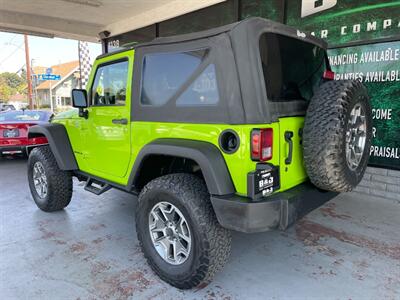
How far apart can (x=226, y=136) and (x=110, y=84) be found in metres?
1.62

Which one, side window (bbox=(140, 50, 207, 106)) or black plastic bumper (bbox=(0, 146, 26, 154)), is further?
black plastic bumper (bbox=(0, 146, 26, 154))

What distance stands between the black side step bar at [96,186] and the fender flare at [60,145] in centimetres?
29

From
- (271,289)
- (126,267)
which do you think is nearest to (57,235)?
(126,267)

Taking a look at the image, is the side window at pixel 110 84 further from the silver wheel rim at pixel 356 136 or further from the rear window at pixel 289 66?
the silver wheel rim at pixel 356 136

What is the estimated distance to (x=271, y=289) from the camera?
7.88 feet

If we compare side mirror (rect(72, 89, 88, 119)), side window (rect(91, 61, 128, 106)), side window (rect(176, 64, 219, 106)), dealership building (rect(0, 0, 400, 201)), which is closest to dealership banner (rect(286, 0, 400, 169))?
dealership building (rect(0, 0, 400, 201))

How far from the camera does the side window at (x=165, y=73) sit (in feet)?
7.88

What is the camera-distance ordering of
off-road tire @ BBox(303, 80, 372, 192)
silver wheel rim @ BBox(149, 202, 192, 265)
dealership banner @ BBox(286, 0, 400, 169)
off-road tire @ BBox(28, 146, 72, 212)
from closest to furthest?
off-road tire @ BBox(303, 80, 372, 192)
silver wheel rim @ BBox(149, 202, 192, 265)
off-road tire @ BBox(28, 146, 72, 212)
dealership banner @ BBox(286, 0, 400, 169)

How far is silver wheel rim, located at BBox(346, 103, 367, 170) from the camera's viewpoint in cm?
248

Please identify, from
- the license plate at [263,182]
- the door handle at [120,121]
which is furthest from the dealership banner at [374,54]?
the door handle at [120,121]

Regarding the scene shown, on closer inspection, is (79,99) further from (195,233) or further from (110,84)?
(195,233)

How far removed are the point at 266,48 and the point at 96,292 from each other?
2200 mm

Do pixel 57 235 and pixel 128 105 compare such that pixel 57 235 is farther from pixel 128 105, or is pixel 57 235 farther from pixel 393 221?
pixel 393 221

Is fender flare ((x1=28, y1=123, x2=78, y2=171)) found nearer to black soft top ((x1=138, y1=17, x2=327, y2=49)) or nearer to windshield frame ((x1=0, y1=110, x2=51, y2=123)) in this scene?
black soft top ((x1=138, y1=17, x2=327, y2=49))
